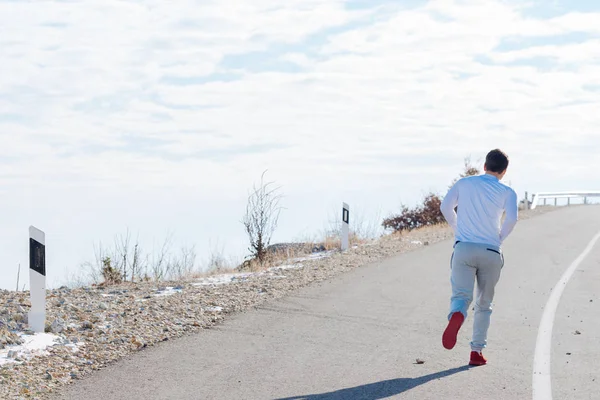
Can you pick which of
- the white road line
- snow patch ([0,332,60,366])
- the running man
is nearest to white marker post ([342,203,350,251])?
the white road line

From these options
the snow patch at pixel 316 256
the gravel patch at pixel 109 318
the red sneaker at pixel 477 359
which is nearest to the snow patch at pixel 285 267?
the gravel patch at pixel 109 318

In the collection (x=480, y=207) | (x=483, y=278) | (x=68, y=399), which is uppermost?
(x=480, y=207)

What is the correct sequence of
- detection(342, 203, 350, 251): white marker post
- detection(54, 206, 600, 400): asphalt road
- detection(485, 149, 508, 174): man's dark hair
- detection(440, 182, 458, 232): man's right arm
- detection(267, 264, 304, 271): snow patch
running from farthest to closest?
1. detection(342, 203, 350, 251): white marker post
2. detection(267, 264, 304, 271): snow patch
3. detection(440, 182, 458, 232): man's right arm
4. detection(485, 149, 508, 174): man's dark hair
5. detection(54, 206, 600, 400): asphalt road

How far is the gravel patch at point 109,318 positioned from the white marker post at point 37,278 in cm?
14

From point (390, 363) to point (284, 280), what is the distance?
6.62 m

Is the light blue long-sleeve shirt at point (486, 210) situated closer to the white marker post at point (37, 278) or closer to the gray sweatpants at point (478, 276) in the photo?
the gray sweatpants at point (478, 276)

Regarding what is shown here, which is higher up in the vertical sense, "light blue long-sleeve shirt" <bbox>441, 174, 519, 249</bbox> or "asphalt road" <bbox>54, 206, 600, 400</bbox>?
"light blue long-sleeve shirt" <bbox>441, 174, 519, 249</bbox>

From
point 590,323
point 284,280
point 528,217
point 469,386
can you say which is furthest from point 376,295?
point 528,217

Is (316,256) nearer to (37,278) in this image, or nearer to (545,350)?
(37,278)

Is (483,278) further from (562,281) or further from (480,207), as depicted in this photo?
(562,281)

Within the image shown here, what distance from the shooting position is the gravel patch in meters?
8.01

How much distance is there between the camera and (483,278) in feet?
A: 26.4

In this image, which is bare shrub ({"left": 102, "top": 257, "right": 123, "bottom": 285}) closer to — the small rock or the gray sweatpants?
the small rock

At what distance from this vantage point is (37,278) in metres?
9.83
